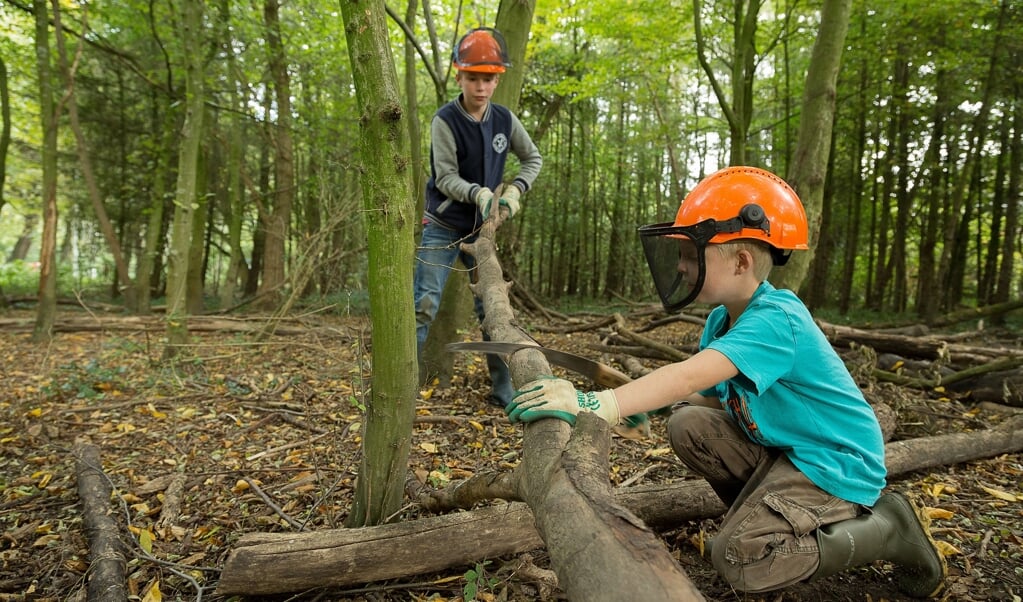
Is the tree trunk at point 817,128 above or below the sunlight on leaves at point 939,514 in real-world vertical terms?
above

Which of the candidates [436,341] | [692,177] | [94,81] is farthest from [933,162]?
[94,81]

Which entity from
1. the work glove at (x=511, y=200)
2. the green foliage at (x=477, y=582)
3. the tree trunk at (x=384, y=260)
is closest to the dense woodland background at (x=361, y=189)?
the tree trunk at (x=384, y=260)

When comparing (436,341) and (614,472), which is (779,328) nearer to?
(614,472)

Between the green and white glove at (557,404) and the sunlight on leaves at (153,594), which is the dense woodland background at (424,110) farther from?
the green and white glove at (557,404)

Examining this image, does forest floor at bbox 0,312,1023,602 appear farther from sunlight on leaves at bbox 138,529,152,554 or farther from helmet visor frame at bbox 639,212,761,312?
helmet visor frame at bbox 639,212,761,312

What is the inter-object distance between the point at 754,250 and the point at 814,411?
0.61 m

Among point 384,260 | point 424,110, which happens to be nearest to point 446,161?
point 384,260

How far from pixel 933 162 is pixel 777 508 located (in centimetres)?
1255

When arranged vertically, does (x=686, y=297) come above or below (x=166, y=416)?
above

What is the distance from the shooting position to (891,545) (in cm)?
192

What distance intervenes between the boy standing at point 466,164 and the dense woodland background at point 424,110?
996mm

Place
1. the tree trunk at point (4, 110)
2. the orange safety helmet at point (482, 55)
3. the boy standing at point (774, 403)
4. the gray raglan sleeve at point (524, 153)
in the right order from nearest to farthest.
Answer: the boy standing at point (774, 403), the orange safety helmet at point (482, 55), the gray raglan sleeve at point (524, 153), the tree trunk at point (4, 110)

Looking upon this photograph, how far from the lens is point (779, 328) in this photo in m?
1.75

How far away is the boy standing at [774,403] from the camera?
1688 millimetres
